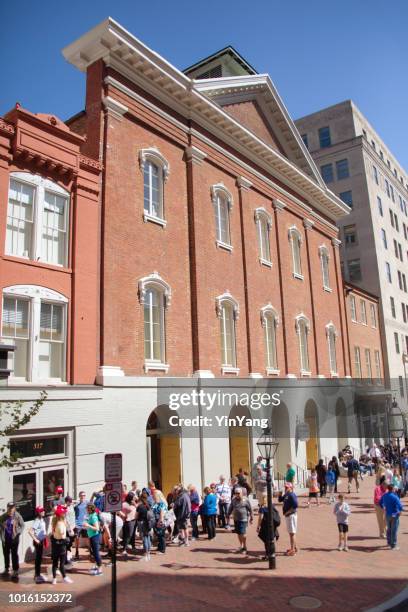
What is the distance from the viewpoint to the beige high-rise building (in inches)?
1740

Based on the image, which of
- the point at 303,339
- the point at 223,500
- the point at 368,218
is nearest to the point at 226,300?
the point at 223,500

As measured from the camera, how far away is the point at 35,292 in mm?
13617

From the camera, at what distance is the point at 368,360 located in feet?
127

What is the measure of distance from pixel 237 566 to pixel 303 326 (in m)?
17.9

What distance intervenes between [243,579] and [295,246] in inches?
829

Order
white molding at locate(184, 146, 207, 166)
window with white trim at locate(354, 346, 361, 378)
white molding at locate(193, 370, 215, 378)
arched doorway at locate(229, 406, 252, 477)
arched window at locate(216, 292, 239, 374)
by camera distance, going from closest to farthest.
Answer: white molding at locate(193, 370, 215, 378) < white molding at locate(184, 146, 207, 166) < arched window at locate(216, 292, 239, 374) < arched doorway at locate(229, 406, 252, 477) < window with white trim at locate(354, 346, 361, 378)

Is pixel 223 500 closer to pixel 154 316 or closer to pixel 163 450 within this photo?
pixel 163 450

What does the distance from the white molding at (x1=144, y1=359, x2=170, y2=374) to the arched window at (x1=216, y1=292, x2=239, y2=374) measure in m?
3.70

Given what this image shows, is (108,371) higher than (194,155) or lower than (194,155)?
lower

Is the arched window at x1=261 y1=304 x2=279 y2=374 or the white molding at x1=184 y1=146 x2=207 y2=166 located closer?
the white molding at x1=184 y1=146 x2=207 y2=166

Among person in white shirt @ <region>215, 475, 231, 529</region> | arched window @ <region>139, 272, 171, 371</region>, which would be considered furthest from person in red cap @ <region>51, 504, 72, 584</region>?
arched window @ <region>139, 272, 171, 371</region>

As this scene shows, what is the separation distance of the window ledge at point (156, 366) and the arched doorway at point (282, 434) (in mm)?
8810

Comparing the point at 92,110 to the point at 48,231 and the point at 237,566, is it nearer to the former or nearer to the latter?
the point at 48,231

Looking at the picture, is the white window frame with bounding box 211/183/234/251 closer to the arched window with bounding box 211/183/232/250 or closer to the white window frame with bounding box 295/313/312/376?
the arched window with bounding box 211/183/232/250
